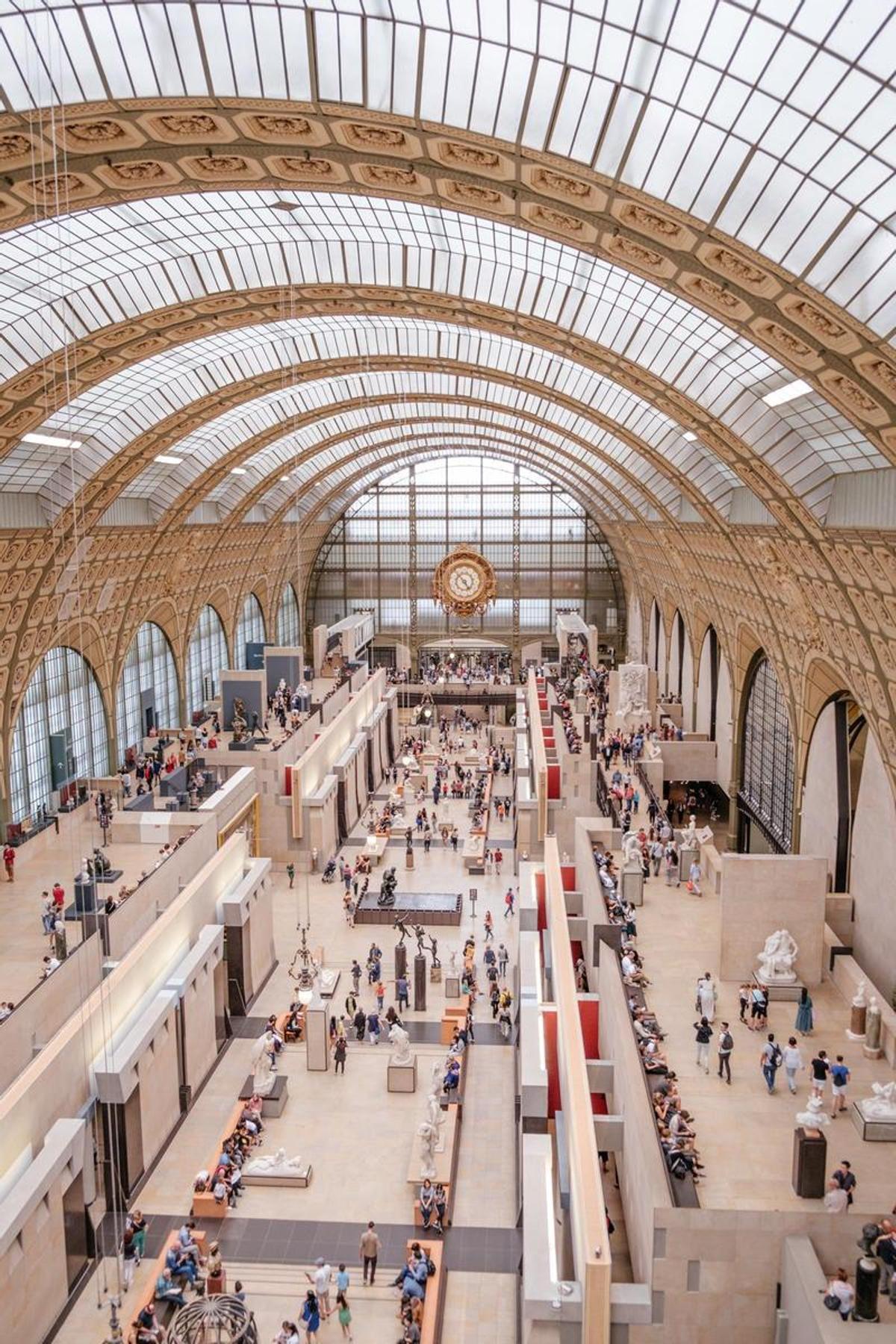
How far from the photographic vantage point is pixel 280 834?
38875mm

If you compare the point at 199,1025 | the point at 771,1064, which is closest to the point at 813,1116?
the point at 771,1064

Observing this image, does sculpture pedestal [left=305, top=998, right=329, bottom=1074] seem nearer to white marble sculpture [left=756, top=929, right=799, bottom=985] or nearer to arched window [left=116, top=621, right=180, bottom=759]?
white marble sculpture [left=756, top=929, right=799, bottom=985]

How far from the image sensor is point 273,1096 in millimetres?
22688

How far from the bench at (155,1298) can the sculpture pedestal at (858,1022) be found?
1106cm

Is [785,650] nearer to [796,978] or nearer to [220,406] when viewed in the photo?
[796,978]

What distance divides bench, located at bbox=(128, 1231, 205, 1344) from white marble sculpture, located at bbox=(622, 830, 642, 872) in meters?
12.0

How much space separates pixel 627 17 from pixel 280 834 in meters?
29.8

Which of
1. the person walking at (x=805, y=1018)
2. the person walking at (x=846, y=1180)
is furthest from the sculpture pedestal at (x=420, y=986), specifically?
the person walking at (x=846, y=1180)

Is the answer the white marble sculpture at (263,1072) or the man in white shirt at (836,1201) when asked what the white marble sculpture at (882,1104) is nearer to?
the man in white shirt at (836,1201)

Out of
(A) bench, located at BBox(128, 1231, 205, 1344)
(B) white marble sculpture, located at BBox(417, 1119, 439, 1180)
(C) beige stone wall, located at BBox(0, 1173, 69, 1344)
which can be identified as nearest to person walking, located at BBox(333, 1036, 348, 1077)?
(B) white marble sculpture, located at BBox(417, 1119, 439, 1180)

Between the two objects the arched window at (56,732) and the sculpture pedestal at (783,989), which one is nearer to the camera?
the sculpture pedestal at (783,989)

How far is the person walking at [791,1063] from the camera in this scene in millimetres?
17344

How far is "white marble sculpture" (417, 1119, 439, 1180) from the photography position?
789 inches

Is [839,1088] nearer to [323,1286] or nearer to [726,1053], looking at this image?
[726,1053]
